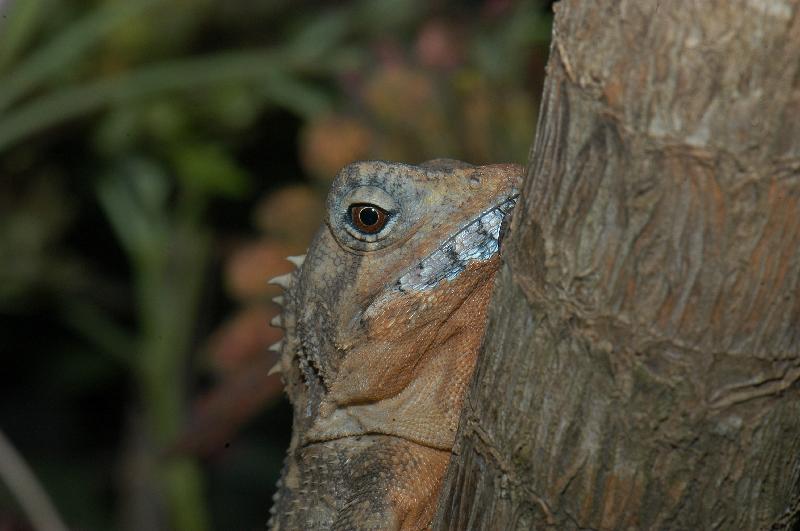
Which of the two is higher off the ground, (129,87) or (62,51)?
(62,51)

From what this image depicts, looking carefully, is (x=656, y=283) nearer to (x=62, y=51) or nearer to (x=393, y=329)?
(x=393, y=329)

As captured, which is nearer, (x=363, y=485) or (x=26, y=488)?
(x=363, y=485)

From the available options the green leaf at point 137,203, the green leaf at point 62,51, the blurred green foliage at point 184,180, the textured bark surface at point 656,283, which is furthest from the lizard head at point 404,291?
the green leaf at point 137,203

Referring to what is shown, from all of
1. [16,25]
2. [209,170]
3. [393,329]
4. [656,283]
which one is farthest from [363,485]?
[16,25]

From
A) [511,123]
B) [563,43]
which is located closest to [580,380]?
[563,43]

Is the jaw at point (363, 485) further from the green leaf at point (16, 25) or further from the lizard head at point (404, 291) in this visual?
the green leaf at point (16, 25)

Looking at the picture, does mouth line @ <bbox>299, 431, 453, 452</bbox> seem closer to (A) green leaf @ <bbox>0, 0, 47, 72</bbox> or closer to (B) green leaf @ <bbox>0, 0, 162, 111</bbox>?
(B) green leaf @ <bbox>0, 0, 162, 111</bbox>

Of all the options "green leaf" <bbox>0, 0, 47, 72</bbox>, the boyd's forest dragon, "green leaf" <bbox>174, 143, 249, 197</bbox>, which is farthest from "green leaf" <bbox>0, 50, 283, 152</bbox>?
the boyd's forest dragon
